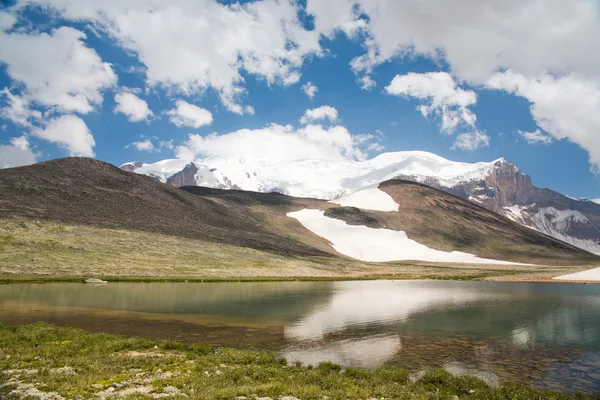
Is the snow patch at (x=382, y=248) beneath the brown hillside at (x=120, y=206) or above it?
beneath

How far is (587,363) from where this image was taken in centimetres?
2259

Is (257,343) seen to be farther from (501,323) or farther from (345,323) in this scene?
(501,323)

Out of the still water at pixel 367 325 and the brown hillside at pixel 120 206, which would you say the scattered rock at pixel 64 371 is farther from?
the brown hillside at pixel 120 206

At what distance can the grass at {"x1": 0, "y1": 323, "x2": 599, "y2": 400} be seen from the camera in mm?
14469

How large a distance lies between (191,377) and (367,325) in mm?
19659

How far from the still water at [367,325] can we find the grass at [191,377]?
2848 mm

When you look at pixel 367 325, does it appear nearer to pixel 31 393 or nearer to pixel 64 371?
pixel 64 371

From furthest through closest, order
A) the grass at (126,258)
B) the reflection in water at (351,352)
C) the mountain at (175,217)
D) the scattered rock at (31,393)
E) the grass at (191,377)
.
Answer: the mountain at (175,217) < the grass at (126,258) < the reflection in water at (351,352) < the grass at (191,377) < the scattered rock at (31,393)

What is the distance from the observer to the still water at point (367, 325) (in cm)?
2205

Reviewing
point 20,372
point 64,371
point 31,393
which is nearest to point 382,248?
point 64,371

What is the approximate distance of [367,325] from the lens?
33.1 meters

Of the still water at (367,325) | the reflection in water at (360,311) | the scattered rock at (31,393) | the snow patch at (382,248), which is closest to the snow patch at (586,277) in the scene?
the still water at (367,325)

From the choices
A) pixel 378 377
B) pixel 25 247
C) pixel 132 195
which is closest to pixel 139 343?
pixel 378 377

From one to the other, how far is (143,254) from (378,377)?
288ft
